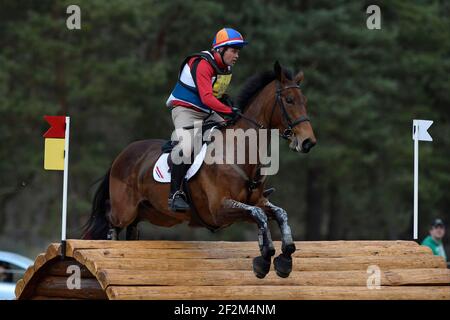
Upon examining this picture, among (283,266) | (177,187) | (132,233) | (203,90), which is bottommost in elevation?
(283,266)

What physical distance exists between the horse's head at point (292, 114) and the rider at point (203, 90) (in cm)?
45

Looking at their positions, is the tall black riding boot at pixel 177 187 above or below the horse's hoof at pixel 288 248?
above

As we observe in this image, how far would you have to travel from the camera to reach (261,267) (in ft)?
25.0

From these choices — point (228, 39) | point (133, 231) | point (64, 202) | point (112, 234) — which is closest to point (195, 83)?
point (228, 39)

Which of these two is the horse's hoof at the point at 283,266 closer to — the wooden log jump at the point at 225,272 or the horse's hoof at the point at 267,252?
the horse's hoof at the point at 267,252

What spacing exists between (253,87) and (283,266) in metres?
1.97

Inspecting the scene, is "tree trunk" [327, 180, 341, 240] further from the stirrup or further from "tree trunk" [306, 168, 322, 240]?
the stirrup

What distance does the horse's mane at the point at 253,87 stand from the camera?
8570 mm

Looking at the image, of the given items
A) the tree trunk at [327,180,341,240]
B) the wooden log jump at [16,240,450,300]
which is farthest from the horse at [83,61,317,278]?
the tree trunk at [327,180,341,240]

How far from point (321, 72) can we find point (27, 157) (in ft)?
30.2

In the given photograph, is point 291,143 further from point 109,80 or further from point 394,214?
point 394,214

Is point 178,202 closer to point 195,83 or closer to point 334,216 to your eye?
point 195,83

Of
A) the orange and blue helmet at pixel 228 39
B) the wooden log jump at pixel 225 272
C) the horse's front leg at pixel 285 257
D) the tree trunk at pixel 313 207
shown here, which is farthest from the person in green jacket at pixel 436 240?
the tree trunk at pixel 313 207

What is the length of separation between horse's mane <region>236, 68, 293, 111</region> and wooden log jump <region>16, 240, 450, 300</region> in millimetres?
1455
